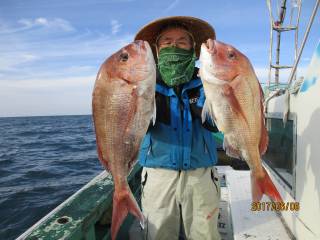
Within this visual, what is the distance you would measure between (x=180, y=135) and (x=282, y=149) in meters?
1.57

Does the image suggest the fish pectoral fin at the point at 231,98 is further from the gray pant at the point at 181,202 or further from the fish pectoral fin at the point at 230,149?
the gray pant at the point at 181,202

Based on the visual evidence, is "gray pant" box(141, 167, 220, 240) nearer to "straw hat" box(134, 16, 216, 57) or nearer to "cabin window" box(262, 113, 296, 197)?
"cabin window" box(262, 113, 296, 197)

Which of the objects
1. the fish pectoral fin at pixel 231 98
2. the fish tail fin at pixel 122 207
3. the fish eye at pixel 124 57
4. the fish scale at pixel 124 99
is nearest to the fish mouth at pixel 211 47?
the fish pectoral fin at pixel 231 98

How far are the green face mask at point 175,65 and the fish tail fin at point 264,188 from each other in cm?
115

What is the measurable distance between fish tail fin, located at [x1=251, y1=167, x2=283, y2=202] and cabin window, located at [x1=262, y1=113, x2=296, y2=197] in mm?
1140

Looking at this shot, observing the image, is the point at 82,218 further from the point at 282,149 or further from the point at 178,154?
the point at 282,149

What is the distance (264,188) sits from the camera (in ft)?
7.20

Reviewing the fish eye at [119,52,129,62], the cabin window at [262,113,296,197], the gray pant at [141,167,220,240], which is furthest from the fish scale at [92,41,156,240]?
the cabin window at [262,113,296,197]

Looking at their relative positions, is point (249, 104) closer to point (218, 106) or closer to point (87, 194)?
point (218, 106)

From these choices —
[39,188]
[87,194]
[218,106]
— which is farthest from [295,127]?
[39,188]

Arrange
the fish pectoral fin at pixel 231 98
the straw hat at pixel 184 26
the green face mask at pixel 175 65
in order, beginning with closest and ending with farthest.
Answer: the fish pectoral fin at pixel 231 98, the green face mask at pixel 175 65, the straw hat at pixel 184 26

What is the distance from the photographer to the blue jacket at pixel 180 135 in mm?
2936

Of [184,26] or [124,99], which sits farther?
[184,26]

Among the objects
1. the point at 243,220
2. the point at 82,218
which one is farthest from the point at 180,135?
the point at 243,220
